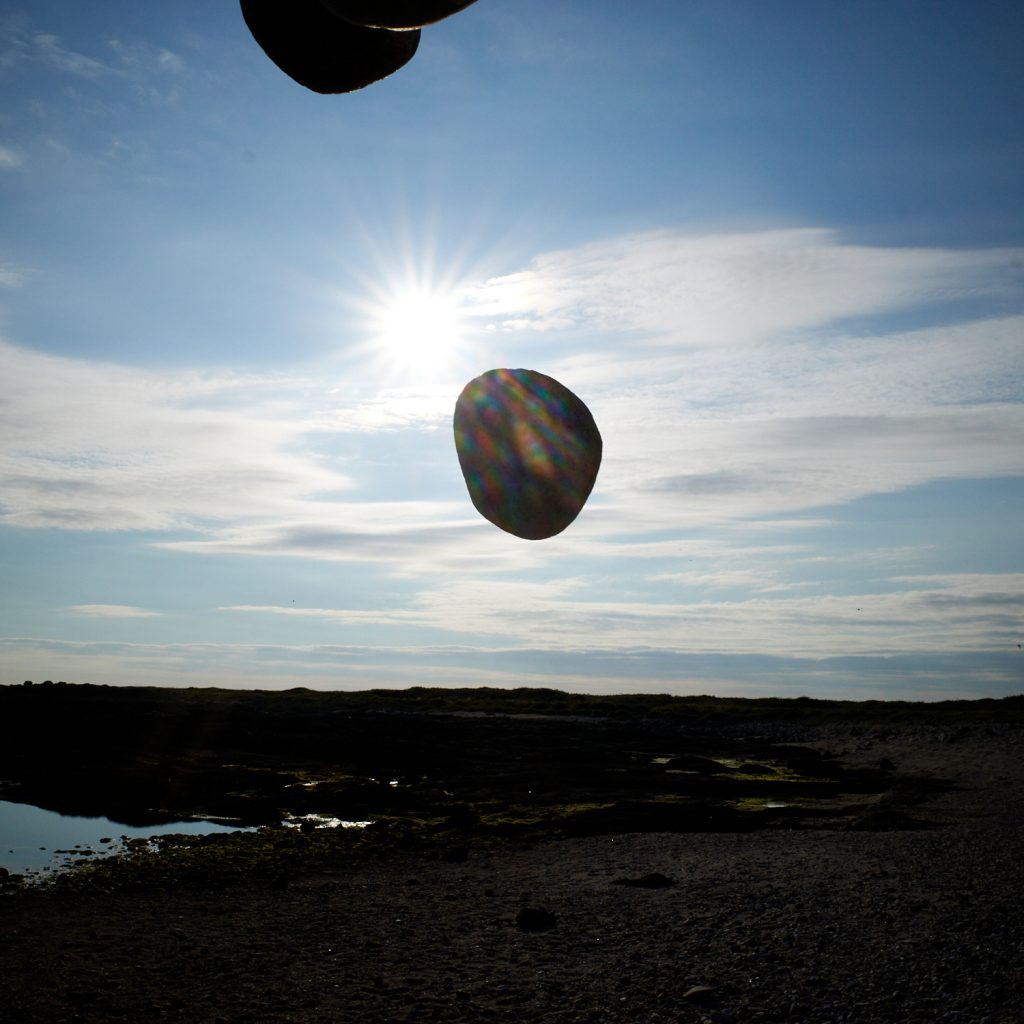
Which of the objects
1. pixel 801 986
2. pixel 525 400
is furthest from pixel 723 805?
pixel 525 400

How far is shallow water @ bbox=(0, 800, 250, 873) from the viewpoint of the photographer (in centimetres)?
1547

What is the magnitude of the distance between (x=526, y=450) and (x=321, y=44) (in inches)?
49.3

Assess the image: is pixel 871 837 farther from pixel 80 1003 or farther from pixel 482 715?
pixel 482 715

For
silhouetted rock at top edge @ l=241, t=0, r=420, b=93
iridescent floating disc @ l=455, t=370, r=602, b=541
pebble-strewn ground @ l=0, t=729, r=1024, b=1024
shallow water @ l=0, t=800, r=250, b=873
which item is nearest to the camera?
silhouetted rock at top edge @ l=241, t=0, r=420, b=93

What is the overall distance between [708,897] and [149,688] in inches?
2599

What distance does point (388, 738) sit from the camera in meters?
35.9

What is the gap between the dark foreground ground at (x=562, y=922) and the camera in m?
9.12

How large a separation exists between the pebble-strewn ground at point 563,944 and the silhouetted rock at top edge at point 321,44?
873cm

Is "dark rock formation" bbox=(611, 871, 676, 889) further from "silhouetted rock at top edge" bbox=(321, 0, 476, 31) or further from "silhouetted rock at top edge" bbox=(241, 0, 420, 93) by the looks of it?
"silhouetted rock at top edge" bbox=(321, 0, 476, 31)

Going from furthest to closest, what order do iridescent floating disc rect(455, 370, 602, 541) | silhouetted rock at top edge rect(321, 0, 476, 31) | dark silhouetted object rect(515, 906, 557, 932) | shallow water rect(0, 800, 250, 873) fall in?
shallow water rect(0, 800, 250, 873)
dark silhouetted object rect(515, 906, 557, 932)
iridescent floating disc rect(455, 370, 602, 541)
silhouetted rock at top edge rect(321, 0, 476, 31)

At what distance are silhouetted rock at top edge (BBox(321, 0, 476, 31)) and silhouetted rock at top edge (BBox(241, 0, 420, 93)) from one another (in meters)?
0.25

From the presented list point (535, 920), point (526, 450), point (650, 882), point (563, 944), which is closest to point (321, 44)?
point (526, 450)

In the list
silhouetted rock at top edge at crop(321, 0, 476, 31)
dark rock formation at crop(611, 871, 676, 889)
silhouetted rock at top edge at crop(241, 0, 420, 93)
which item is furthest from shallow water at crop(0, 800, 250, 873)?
silhouetted rock at top edge at crop(321, 0, 476, 31)

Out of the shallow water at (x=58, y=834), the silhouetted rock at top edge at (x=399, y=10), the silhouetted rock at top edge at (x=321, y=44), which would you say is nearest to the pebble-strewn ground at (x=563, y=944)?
the shallow water at (x=58, y=834)
